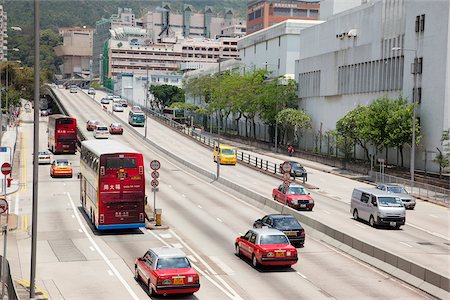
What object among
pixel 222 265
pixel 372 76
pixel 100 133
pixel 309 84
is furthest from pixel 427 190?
pixel 309 84

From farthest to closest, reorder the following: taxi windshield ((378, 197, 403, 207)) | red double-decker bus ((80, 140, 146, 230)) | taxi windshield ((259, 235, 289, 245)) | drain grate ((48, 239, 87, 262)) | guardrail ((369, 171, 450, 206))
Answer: guardrail ((369, 171, 450, 206)) → taxi windshield ((378, 197, 403, 207)) → red double-decker bus ((80, 140, 146, 230)) → drain grate ((48, 239, 87, 262)) → taxi windshield ((259, 235, 289, 245))

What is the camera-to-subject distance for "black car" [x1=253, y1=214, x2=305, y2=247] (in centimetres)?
3372

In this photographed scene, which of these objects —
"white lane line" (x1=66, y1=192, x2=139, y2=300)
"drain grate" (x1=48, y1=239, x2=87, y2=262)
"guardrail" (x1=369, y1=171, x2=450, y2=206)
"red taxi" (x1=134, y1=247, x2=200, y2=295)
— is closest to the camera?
"red taxi" (x1=134, y1=247, x2=200, y2=295)

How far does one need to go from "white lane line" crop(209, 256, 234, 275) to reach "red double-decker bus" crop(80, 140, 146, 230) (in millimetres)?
6111

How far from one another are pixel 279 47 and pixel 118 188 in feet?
292

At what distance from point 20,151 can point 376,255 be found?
60.8m

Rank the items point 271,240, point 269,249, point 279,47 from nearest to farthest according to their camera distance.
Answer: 1. point 269,249
2. point 271,240
3. point 279,47

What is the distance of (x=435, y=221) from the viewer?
4538 centimetres

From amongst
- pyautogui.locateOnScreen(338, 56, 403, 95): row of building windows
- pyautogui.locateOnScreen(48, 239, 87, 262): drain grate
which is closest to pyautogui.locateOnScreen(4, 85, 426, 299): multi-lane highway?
pyautogui.locateOnScreen(48, 239, 87, 262): drain grate

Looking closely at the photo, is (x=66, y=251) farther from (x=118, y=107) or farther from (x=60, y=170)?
(x=118, y=107)

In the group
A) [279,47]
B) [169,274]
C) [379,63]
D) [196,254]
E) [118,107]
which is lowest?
[196,254]

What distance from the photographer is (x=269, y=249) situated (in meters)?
28.8

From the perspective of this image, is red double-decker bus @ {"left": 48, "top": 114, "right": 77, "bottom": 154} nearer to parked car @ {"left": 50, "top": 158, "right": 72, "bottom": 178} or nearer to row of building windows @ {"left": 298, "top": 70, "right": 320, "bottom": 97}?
parked car @ {"left": 50, "top": 158, "right": 72, "bottom": 178}

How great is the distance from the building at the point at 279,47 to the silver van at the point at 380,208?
70.7 meters
